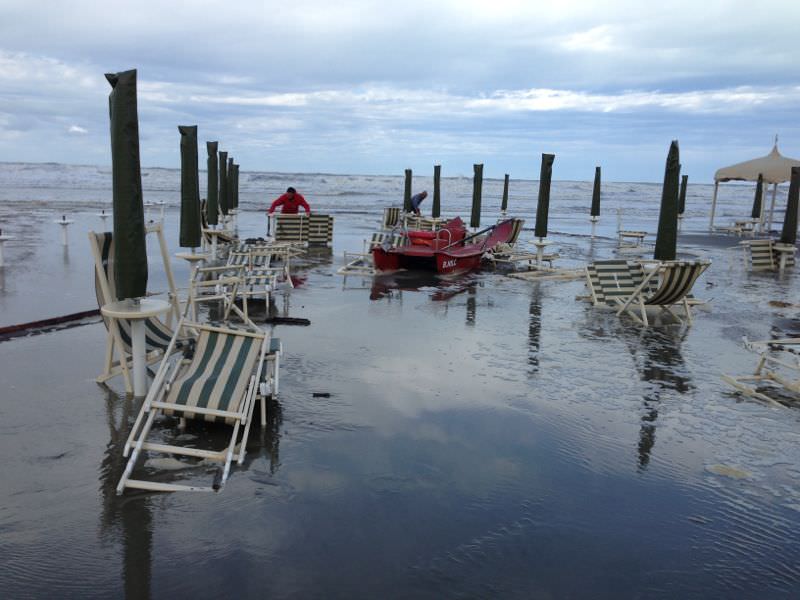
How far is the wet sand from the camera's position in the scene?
3662mm

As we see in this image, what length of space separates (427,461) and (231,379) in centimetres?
173

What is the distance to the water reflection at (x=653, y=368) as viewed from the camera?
5760mm

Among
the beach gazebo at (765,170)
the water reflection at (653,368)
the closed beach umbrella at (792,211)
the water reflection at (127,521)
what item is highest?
the beach gazebo at (765,170)

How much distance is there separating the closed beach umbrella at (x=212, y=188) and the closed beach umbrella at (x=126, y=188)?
10954 millimetres

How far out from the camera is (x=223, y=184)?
21.2 m

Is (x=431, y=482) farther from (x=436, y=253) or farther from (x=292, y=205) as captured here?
(x=292, y=205)

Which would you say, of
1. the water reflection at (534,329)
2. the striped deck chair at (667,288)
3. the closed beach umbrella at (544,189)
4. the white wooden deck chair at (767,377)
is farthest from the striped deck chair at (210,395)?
the closed beach umbrella at (544,189)

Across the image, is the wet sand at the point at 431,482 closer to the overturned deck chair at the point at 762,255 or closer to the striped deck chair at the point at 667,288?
the striped deck chair at the point at 667,288

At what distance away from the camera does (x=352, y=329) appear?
9.23 metres

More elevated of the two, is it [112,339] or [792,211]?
[792,211]

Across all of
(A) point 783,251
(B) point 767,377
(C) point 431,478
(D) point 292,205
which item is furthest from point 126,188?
(A) point 783,251

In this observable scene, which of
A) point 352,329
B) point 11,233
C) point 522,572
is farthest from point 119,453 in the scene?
point 11,233

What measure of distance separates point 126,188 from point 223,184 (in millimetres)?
16147

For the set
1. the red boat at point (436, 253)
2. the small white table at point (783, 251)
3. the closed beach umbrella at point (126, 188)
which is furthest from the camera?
the small white table at point (783, 251)
